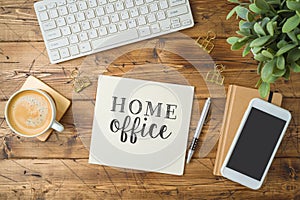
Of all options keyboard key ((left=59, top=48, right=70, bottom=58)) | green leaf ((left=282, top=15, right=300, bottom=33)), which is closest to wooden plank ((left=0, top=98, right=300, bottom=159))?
keyboard key ((left=59, top=48, right=70, bottom=58))

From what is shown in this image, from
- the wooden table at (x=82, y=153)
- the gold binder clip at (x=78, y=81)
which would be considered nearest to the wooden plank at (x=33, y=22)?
the wooden table at (x=82, y=153)

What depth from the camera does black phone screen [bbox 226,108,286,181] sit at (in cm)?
93

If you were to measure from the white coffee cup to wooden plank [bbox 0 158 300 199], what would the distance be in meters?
0.08

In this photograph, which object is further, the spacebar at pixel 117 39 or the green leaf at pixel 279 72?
the spacebar at pixel 117 39

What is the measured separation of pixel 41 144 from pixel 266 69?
19.9 inches

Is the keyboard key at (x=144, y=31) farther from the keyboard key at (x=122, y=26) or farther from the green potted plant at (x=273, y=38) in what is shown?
the green potted plant at (x=273, y=38)

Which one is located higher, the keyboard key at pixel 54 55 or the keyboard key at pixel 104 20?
the keyboard key at pixel 104 20

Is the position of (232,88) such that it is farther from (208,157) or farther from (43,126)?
(43,126)

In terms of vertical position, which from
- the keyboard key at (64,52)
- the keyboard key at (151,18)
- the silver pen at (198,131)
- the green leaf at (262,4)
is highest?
the green leaf at (262,4)

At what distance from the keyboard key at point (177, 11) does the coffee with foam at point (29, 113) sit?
32 centimetres

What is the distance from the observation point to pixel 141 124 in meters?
0.96

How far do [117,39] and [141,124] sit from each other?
19cm

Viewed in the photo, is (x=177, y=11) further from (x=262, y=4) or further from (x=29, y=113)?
(x=29, y=113)

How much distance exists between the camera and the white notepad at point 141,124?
3.13 feet
